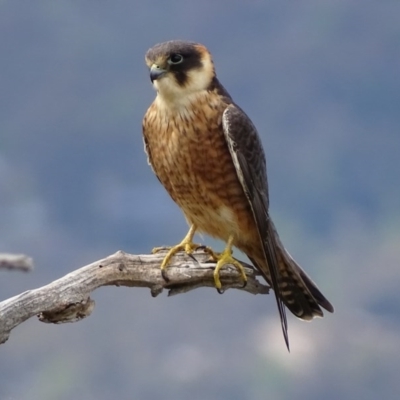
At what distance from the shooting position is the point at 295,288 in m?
4.21

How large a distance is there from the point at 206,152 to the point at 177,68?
43 centimetres

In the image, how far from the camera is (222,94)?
3.92 meters

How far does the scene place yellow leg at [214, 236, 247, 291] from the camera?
157 inches

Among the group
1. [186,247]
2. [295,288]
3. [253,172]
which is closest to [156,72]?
[253,172]

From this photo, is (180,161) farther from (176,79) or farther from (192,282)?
(192,282)

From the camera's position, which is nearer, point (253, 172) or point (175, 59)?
point (175, 59)

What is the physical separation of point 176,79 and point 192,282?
3.43ft

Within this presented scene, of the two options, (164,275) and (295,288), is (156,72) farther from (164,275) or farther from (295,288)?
(295,288)

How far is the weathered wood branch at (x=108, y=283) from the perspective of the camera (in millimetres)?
3297

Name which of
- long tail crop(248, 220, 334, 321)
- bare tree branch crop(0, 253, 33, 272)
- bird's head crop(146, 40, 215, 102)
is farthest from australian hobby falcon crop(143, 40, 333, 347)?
bare tree branch crop(0, 253, 33, 272)

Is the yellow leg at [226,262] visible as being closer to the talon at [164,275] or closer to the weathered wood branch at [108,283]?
the weathered wood branch at [108,283]

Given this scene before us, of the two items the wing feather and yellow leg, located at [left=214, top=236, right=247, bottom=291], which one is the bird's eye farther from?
yellow leg, located at [left=214, top=236, right=247, bottom=291]

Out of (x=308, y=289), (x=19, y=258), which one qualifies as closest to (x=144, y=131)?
(x=308, y=289)

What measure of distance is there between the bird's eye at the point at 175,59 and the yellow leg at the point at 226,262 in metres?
0.94
